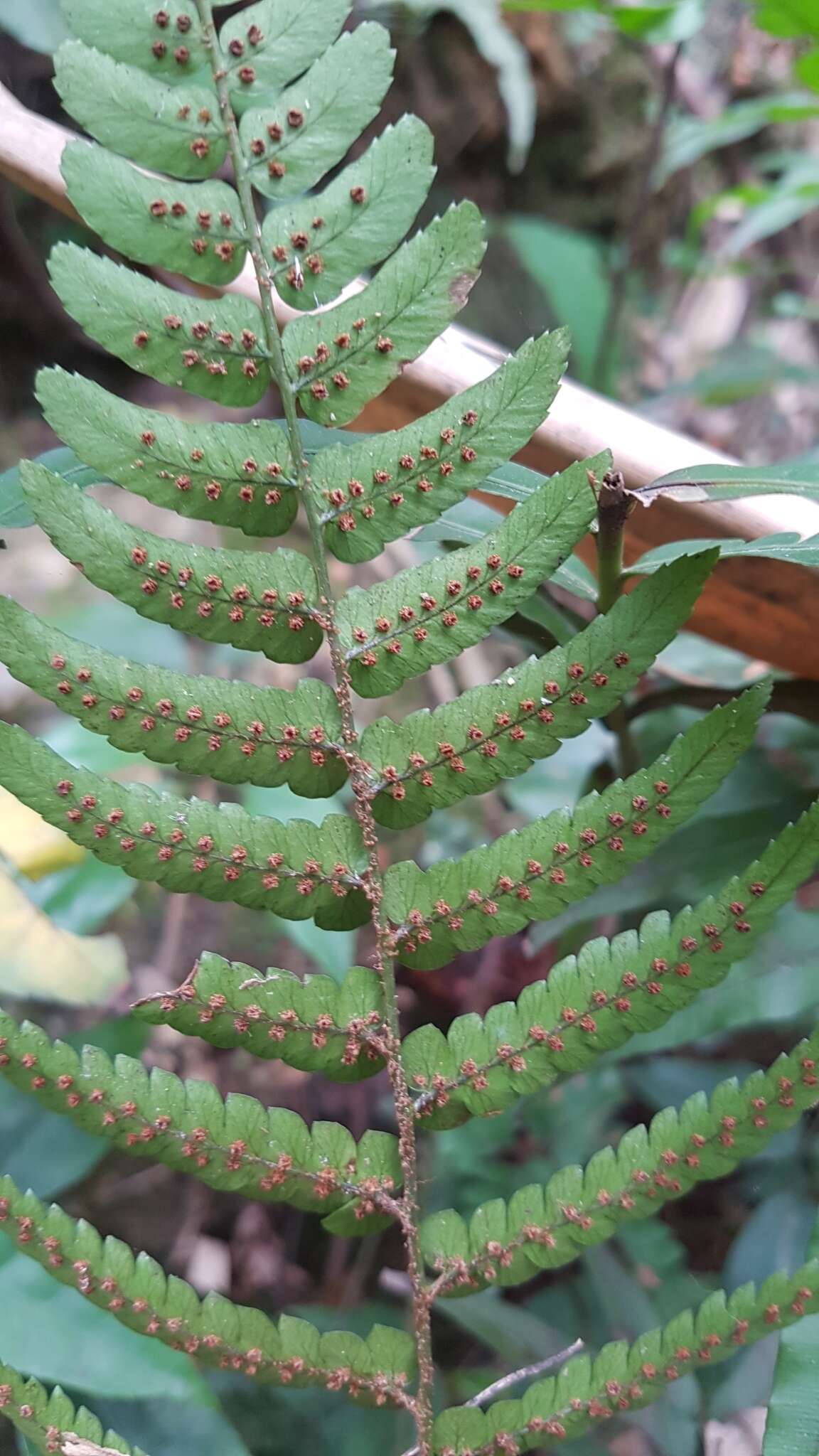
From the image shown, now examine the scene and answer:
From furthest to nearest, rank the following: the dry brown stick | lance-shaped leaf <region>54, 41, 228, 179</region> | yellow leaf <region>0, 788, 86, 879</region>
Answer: yellow leaf <region>0, 788, 86, 879</region>, the dry brown stick, lance-shaped leaf <region>54, 41, 228, 179</region>

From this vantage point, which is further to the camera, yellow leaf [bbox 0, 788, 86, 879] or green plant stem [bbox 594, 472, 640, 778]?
yellow leaf [bbox 0, 788, 86, 879]

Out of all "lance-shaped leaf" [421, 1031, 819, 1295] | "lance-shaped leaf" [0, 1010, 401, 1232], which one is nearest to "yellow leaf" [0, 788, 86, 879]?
"lance-shaped leaf" [0, 1010, 401, 1232]

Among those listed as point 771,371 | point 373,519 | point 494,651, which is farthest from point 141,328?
point 771,371

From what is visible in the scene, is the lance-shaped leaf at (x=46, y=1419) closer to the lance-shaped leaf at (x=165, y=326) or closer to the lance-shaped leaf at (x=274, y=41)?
the lance-shaped leaf at (x=165, y=326)

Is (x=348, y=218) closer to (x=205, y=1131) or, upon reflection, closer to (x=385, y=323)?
(x=385, y=323)

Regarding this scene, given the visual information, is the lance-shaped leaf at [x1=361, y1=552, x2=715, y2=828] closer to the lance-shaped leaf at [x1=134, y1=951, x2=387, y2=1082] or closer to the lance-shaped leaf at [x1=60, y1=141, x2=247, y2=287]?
the lance-shaped leaf at [x1=134, y1=951, x2=387, y2=1082]

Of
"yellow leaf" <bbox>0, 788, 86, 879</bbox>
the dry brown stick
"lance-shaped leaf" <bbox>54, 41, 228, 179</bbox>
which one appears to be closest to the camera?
"lance-shaped leaf" <bbox>54, 41, 228, 179</bbox>

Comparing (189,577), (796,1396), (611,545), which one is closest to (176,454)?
(189,577)
